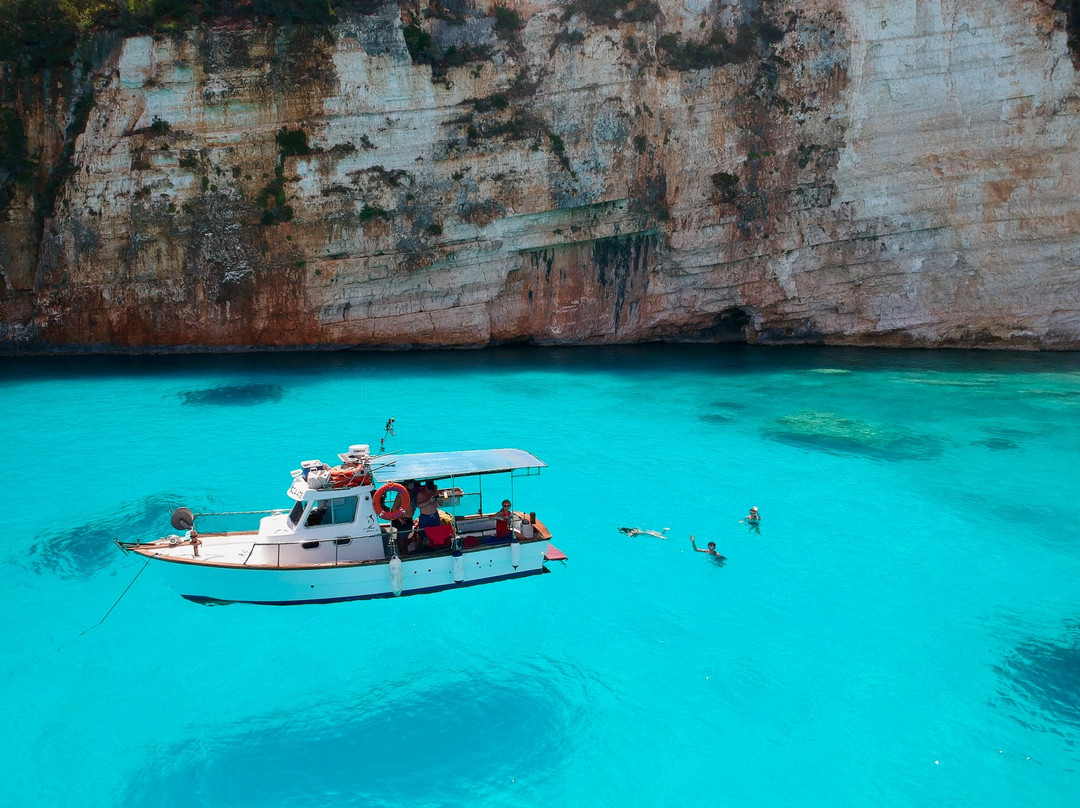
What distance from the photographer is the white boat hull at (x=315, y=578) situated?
12109 millimetres

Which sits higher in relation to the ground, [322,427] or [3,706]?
[322,427]

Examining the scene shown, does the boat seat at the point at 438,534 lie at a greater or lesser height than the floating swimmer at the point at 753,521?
greater

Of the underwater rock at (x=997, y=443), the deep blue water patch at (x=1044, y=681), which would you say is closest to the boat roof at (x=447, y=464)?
the deep blue water patch at (x=1044, y=681)

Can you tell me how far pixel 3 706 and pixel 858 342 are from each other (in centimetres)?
2963

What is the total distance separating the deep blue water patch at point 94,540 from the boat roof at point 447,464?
15.1 ft

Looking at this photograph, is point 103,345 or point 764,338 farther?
point 764,338

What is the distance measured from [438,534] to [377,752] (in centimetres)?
376

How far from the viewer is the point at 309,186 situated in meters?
28.4

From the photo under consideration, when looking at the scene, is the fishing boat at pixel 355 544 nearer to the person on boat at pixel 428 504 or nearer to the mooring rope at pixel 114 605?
the person on boat at pixel 428 504

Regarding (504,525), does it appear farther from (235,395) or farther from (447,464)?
(235,395)

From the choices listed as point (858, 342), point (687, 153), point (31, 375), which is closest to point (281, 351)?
point (31, 375)

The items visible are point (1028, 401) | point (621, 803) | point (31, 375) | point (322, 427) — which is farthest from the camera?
point (31, 375)

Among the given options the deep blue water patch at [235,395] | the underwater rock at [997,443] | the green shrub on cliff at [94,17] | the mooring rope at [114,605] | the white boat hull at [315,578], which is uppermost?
the green shrub on cliff at [94,17]

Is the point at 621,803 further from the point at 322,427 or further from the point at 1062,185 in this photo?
the point at 1062,185
